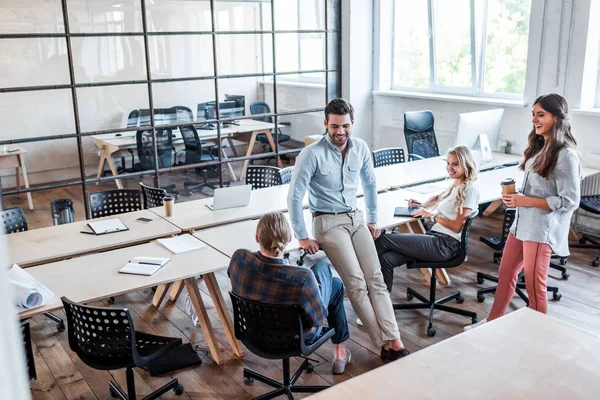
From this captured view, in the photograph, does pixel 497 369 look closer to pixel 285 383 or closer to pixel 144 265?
pixel 285 383

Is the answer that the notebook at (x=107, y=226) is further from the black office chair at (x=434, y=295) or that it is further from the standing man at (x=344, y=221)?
the black office chair at (x=434, y=295)

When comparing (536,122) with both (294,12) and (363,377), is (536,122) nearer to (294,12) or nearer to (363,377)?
(363,377)

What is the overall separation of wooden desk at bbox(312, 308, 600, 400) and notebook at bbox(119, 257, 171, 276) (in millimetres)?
1800

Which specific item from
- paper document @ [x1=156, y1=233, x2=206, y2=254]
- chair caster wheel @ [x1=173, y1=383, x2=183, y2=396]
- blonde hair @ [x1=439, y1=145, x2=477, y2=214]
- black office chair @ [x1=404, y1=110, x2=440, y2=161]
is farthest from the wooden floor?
black office chair @ [x1=404, y1=110, x2=440, y2=161]

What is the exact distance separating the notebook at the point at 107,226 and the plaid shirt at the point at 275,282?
1.51 m

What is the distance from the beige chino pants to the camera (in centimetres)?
356

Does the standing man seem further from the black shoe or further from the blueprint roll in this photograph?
the blueprint roll

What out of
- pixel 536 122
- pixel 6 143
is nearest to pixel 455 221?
pixel 536 122

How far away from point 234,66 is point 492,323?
4.78 metres

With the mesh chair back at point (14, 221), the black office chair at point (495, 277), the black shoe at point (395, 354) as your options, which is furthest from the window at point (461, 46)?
the mesh chair back at point (14, 221)

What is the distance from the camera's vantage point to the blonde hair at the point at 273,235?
2.85 metres

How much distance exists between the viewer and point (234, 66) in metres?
6.34

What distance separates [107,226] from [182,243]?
69 cm

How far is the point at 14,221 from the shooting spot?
4281mm
